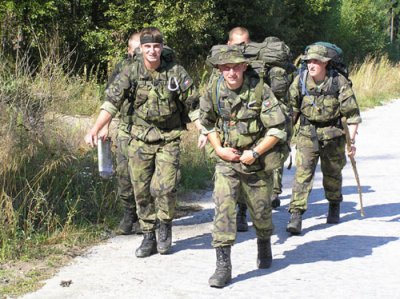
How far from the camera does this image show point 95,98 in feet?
34.7

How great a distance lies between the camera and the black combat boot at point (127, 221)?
645 cm

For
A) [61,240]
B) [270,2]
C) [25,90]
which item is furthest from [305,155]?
[270,2]

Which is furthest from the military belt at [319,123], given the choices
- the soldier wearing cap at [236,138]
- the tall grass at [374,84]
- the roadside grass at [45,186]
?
the tall grass at [374,84]

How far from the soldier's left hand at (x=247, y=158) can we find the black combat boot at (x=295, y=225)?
166 centimetres

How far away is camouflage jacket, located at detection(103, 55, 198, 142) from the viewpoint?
5.78 m

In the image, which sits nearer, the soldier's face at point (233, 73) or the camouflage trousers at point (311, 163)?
the soldier's face at point (233, 73)

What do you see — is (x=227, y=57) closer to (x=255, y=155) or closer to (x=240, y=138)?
(x=240, y=138)

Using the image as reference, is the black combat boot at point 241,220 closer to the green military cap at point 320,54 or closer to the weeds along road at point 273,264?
the weeds along road at point 273,264

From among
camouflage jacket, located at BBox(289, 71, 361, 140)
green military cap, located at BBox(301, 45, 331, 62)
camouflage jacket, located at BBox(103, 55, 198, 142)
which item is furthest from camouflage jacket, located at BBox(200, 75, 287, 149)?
camouflage jacket, located at BBox(289, 71, 361, 140)

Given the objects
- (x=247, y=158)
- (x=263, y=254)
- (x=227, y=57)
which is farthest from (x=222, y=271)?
(x=227, y=57)

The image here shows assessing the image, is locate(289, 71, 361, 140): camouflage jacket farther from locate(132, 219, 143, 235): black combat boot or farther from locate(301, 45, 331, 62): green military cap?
locate(132, 219, 143, 235): black combat boot

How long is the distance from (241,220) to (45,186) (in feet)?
6.15

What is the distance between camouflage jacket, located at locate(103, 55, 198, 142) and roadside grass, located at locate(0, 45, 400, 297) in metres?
1.01

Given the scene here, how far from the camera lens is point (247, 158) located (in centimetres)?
497
